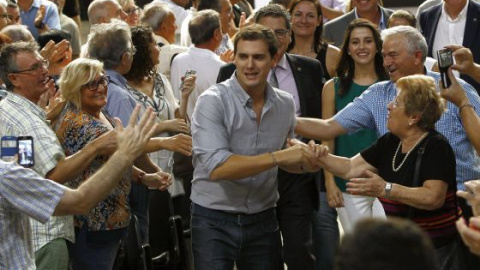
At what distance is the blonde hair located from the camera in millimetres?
6191

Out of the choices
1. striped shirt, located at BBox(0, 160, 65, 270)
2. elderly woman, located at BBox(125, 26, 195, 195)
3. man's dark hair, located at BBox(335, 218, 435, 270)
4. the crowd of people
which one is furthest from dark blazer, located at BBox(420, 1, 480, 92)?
man's dark hair, located at BBox(335, 218, 435, 270)

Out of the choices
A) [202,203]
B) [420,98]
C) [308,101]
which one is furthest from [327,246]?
[420,98]

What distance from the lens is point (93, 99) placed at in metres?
6.23

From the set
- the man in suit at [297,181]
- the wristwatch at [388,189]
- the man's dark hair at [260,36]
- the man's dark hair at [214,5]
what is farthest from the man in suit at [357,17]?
the wristwatch at [388,189]

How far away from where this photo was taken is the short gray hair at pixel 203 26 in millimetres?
8328

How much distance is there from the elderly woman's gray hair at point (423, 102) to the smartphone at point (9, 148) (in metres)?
1.94

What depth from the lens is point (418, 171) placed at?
5.64 meters

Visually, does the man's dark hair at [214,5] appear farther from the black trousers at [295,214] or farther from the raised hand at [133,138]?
the raised hand at [133,138]

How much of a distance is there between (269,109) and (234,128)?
0.24 m

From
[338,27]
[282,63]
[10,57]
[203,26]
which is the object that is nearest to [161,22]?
[203,26]

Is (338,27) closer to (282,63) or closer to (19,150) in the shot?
(282,63)

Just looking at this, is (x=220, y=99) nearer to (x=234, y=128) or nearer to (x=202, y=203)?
(x=234, y=128)

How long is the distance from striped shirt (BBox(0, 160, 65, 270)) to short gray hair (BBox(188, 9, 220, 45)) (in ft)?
11.4

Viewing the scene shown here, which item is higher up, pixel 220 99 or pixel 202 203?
pixel 220 99
